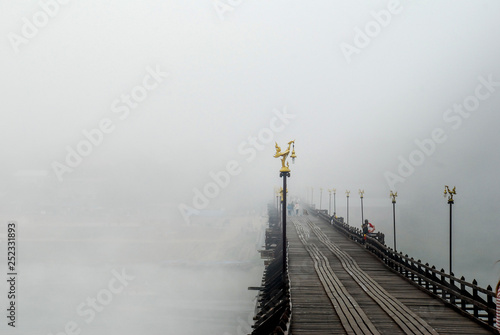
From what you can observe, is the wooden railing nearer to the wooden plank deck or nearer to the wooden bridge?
the wooden bridge

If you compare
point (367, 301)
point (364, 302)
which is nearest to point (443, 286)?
point (367, 301)

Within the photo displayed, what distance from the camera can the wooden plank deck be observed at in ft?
38.3

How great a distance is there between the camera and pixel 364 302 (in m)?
14.5

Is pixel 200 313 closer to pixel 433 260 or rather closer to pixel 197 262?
pixel 197 262

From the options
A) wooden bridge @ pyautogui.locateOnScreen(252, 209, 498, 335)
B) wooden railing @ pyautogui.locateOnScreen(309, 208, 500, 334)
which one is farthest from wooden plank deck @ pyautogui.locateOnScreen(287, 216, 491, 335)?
wooden railing @ pyautogui.locateOnScreen(309, 208, 500, 334)

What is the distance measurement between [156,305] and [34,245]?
77224 mm

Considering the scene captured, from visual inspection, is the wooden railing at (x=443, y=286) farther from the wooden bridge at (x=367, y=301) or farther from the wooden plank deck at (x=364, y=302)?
the wooden plank deck at (x=364, y=302)

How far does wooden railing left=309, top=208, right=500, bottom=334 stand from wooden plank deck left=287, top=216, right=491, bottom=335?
12.7 inches

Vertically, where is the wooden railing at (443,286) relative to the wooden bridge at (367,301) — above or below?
above

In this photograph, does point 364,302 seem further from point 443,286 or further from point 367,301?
point 443,286

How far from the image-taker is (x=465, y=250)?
106 m

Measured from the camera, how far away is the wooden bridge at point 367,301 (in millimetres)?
11695

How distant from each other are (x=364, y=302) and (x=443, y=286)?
9.74 ft

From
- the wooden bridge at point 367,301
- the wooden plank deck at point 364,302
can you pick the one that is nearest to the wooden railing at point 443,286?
the wooden bridge at point 367,301
